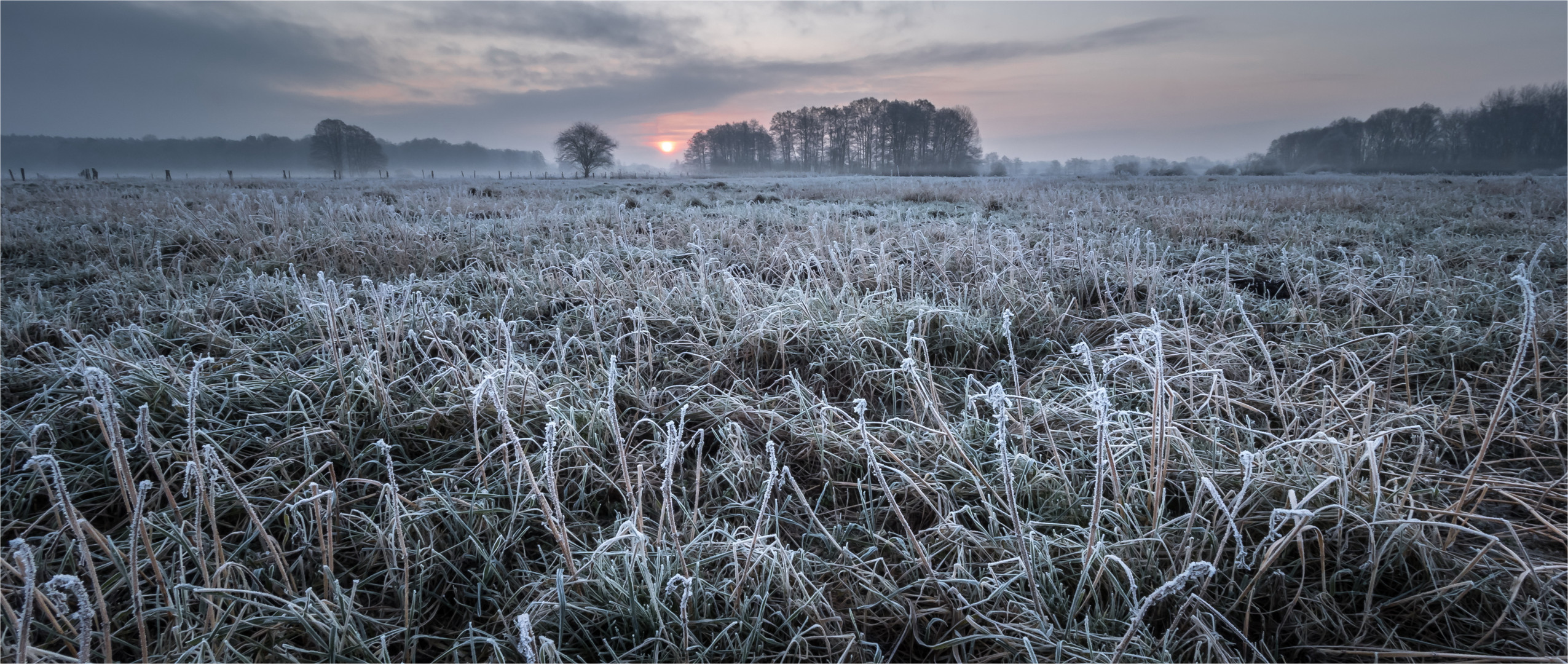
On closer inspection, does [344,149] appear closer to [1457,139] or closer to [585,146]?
[585,146]

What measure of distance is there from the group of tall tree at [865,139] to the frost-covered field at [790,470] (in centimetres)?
6111

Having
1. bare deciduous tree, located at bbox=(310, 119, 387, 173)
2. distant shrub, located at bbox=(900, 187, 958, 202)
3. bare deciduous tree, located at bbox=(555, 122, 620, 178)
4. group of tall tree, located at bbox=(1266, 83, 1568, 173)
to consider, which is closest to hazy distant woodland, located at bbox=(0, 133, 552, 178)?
bare deciduous tree, located at bbox=(310, 119, 387, 173)

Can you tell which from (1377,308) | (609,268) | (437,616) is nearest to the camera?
(437,616)

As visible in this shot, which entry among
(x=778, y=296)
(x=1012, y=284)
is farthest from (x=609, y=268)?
(x=1012, y=284)

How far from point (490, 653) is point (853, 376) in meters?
2.02

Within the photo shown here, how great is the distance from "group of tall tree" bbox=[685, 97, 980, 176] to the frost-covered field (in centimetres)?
6111

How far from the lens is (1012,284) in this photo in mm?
3896

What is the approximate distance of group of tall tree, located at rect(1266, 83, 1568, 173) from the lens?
47250 millimetres

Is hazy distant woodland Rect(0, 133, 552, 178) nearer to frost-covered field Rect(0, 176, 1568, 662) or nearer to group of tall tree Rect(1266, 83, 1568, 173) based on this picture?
frost-covered field Rect(0, 176, 1568, 662)

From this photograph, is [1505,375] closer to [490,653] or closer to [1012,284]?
[1012,284]

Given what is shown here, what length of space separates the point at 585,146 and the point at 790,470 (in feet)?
208

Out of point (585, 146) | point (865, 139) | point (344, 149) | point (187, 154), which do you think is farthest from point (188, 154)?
point (865, 139)

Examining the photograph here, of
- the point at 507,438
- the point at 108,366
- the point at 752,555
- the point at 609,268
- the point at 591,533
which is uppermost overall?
the point at 609,268

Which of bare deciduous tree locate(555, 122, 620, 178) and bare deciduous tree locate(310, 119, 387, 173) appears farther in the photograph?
bare deciduous tree locate(310, 119, 387, 173)
